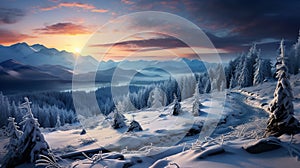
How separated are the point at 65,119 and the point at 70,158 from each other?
95323 mm

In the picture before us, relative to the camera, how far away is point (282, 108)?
10.2 m

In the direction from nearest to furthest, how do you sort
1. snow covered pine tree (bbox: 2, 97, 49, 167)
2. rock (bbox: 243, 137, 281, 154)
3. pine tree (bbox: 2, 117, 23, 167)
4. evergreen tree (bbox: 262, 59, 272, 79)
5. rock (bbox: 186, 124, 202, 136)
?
rock (bbox: 243, 137, 281, 154) → snow covered pine tree (bbox: 2, 97, 49, 167) → pine tree (bbox: 2, 117, 23, 167) → rock (bbox: 186, 124, 202, 136) → evergreen tree (bbox: 262, 59, 272, 79)

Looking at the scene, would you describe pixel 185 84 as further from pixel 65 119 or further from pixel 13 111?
pixel 13 111

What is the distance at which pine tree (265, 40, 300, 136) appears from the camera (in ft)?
31.1

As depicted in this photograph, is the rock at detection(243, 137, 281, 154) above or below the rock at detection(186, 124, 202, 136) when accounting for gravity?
above

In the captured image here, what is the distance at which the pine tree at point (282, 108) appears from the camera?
9.48m

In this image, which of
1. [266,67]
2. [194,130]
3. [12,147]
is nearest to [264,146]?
[12,147]

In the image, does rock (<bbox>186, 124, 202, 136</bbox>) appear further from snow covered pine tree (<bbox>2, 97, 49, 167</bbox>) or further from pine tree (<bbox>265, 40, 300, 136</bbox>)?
snow covered pine tree (<bbox>2, 97, 49, 167</bbox>)

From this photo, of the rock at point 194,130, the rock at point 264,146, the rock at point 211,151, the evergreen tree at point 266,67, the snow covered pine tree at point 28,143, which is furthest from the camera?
the evergreen tree at point 266,67

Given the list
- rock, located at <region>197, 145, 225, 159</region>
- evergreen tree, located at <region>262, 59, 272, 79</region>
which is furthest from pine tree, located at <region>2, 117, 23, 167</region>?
evergreen tree, located at <region>262, 59, 272, 79</region>

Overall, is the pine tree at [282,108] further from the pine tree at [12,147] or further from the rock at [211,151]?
the pine tree at [12,147]

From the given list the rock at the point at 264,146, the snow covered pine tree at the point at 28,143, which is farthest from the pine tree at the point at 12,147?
the rock at the point at 264,146

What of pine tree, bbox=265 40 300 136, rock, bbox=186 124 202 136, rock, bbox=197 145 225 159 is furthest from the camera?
rock, bbox=186 124 202 136

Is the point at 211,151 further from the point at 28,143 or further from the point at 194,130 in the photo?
the point at 194,130
